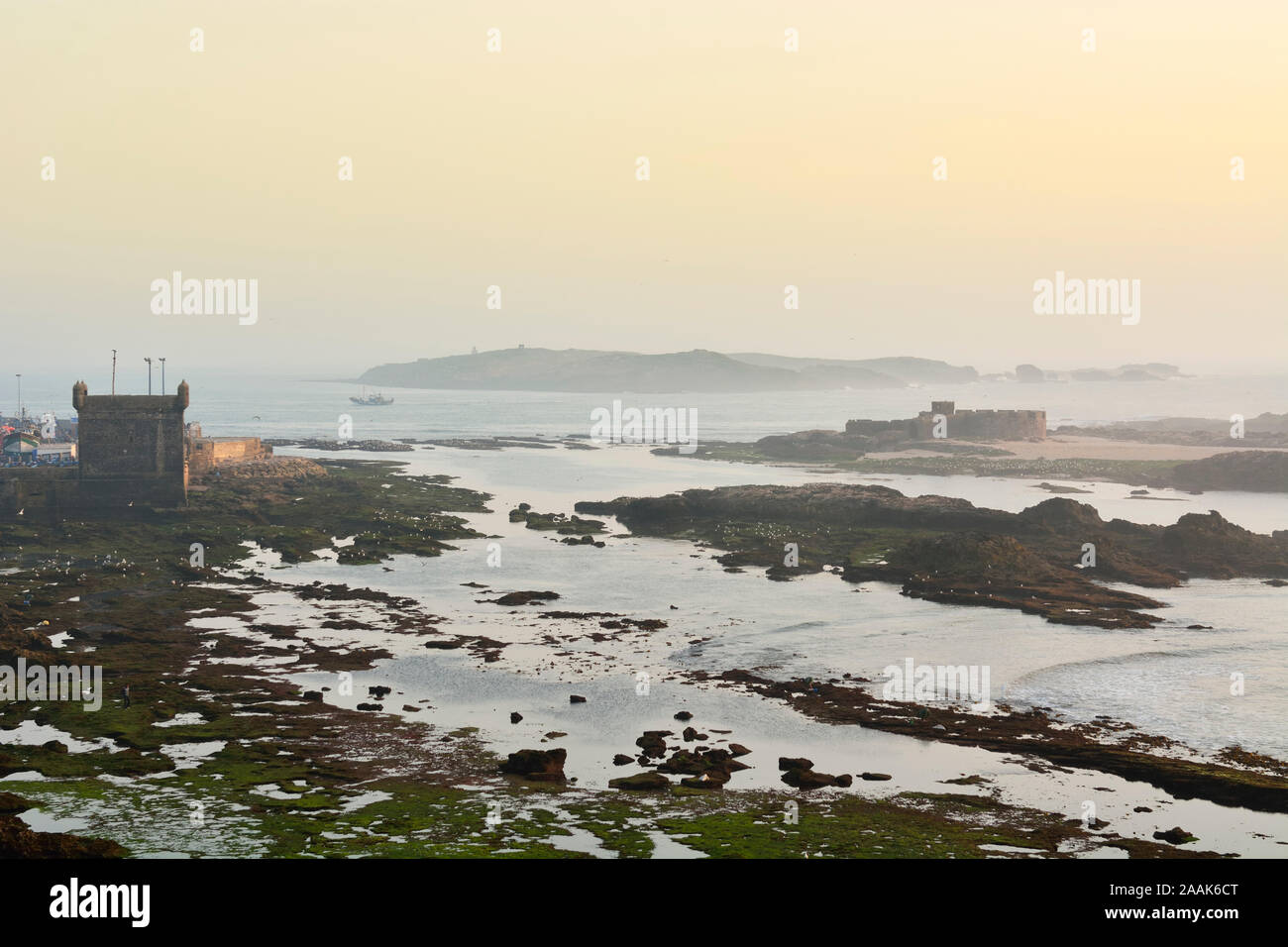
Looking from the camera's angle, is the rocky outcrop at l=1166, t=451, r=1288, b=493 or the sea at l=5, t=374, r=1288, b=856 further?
the rocky outcrop at l=1166, t=451, r=1288, b=493

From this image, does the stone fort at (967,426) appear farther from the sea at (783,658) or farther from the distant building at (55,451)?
the distant building at (55,451)

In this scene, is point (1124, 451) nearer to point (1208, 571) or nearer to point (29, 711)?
point (1208, 571)

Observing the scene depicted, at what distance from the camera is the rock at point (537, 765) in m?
32.9

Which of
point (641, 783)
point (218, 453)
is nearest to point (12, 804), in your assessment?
point (641, 783)

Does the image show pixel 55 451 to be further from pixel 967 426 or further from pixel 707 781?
pixel 967 426

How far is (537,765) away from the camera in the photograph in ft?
110

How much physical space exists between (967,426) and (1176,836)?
131437 mm

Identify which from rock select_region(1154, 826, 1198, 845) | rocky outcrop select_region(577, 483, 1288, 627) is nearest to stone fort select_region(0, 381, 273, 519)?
rocky outcrop select_region(577, 483, 1288, 627)

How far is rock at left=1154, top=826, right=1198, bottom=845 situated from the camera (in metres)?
28.2

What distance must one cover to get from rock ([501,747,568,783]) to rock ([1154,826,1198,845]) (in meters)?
15.7

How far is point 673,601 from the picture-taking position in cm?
6078

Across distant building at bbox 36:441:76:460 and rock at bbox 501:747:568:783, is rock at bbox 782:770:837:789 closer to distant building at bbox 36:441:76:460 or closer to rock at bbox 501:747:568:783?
rock at bbox 501:747:568:783
